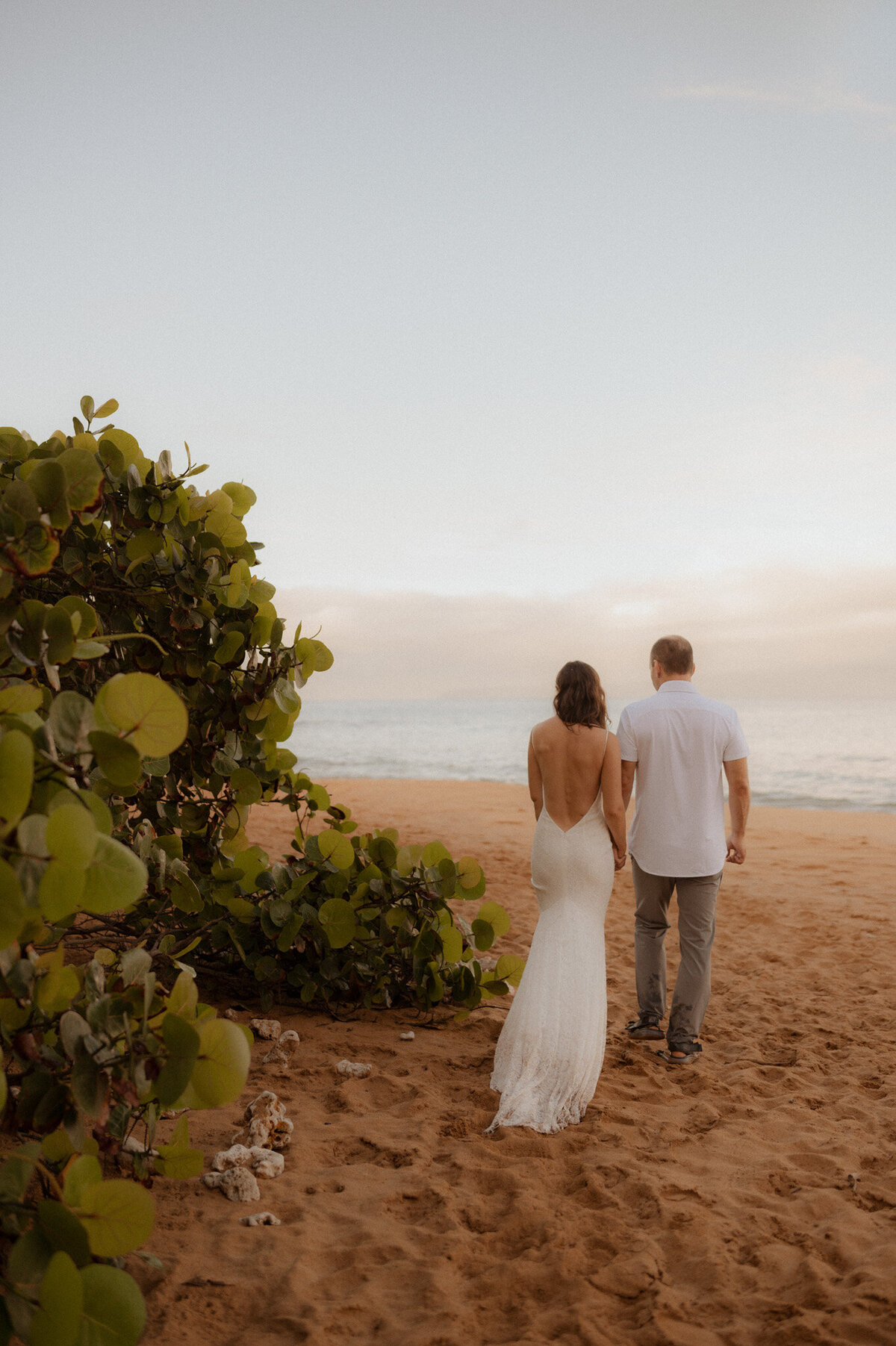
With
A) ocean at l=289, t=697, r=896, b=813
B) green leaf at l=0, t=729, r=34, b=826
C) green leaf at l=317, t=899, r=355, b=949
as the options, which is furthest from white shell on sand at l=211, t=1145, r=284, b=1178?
ocean at l=289, t=697, r=896, b=813

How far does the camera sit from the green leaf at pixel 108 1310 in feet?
4.99

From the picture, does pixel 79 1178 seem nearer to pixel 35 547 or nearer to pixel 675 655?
pixel 35 547

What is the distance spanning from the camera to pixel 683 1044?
4457 millimetres

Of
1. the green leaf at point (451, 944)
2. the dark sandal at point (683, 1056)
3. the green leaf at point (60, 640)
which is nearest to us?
the green leaf at point (60, 640)

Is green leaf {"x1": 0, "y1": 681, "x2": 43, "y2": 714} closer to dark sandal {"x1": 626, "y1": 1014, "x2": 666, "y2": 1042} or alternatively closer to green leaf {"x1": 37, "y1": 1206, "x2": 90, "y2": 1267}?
green leaf {"x1": 37, "y1": 1206, "x2": 90, "y2": 1267}

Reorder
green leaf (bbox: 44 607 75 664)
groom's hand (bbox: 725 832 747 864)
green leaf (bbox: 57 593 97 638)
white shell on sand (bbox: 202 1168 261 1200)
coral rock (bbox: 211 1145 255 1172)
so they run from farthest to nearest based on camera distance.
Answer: groom's hand (bbox: 725 832 747 864) → coral rock (bbox: 211 1145 255 1172) → white shell on sand (bbox: 202 1168 261 1200) → green leaf (bbox: 57 593 97 638) → green leaf (bbox: 44 607 75 664)

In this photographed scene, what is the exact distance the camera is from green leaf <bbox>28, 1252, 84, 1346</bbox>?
4.82 ft

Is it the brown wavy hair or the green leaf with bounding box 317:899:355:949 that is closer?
the green leaf with bounding box 317:899:355:949

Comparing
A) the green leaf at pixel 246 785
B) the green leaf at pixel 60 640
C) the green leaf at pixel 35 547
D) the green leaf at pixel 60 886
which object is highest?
the green leaf at pixel 35 547

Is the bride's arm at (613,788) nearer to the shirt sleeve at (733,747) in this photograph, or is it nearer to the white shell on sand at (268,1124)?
the shirt sleeve at (733,747)

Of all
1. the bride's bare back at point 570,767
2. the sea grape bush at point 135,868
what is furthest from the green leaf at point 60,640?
the bride's bare back at point 570,767

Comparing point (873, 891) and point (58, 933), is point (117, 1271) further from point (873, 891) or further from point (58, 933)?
point (873, 891)

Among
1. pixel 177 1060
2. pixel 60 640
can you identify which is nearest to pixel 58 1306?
pixel 177 1060

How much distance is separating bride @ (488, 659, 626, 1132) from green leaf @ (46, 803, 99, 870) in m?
2.70
